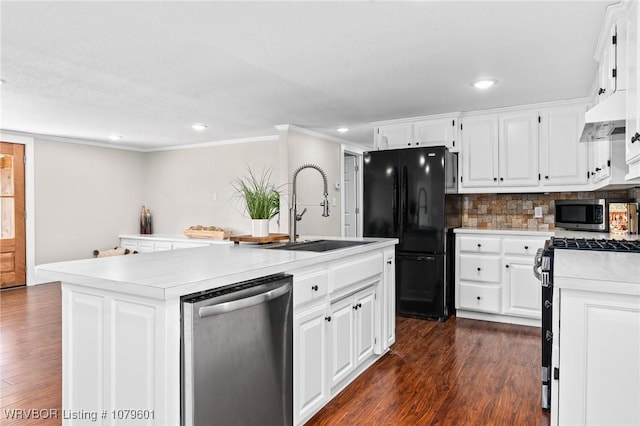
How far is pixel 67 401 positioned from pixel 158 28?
193 centimetres

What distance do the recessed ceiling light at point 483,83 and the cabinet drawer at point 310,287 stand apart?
214 cm

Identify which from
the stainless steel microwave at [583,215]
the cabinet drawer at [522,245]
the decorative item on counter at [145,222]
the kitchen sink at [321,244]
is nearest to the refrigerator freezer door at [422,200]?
the cabinet drawer at [522,245]

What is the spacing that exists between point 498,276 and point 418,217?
3.15 feet

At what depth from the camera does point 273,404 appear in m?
1.80

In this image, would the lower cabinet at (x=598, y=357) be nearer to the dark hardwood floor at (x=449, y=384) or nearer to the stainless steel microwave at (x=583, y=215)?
the dark hardwood floor at (x=449, y=384)

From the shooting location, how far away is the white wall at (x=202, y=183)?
6.01 m

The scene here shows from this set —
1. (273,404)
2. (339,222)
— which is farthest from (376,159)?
(273,404)

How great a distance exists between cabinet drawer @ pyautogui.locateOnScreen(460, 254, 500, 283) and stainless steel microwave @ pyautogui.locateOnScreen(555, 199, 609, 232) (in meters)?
0.71

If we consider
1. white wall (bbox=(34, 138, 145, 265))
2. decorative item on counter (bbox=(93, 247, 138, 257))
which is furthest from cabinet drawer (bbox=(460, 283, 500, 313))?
white wall (bbox=(34, 138, 145, 265))

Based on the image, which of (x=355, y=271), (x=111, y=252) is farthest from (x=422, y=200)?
(x=111, y=252)

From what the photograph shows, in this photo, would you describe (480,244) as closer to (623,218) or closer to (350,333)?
(623,218)

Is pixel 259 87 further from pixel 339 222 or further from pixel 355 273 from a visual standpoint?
pixel 339 222

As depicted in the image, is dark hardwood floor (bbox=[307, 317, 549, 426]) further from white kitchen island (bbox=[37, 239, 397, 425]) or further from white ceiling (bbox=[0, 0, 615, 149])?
white ceiling (bbox=[0, 0, 615, 149])

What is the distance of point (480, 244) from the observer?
4109 mm
